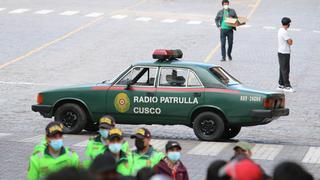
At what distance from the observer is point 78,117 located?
20.8 meters

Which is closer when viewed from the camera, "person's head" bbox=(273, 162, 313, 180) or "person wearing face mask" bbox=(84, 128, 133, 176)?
"person's head" bbox=(273, 162, 313, 180)

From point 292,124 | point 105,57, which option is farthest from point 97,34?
point 292,124

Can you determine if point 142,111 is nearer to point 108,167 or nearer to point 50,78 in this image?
point 50,78

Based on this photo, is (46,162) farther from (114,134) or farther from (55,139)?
(114,134)

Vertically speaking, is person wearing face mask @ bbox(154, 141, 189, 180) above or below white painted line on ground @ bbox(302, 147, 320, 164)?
above

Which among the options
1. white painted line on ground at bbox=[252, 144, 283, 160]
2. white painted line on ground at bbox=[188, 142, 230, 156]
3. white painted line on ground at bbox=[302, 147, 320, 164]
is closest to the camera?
white painted line on ground at bbox=[302, 147, 320, 164]

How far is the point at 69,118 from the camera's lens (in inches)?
822

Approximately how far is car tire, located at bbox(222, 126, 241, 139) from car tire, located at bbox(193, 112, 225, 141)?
16.9 inches

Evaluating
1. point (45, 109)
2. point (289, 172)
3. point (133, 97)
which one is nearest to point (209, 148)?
point (133, 97)

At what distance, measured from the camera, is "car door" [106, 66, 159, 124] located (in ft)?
66.9

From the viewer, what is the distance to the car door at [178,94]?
66.3 feet

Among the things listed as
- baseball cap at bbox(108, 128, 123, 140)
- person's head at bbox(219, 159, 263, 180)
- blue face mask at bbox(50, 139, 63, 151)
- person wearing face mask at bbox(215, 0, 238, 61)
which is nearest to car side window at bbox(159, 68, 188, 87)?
baseball cap at bbox(108, 128, 123, 140)

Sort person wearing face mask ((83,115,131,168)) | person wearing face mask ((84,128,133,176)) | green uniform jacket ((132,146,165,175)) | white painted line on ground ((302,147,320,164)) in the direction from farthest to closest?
white painted line on ground ((302,147,320,164)), person wearing face mask ((83,115,131,168)), green uniform jacket ((132,146,165,175)), person wearing face mask ((84,128,133,176))

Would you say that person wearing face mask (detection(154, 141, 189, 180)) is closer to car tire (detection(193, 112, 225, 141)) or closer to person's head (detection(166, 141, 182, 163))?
person's head (detection(166, 141, 182, 163))
